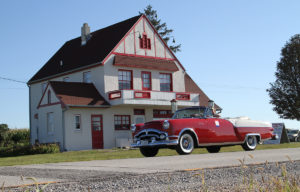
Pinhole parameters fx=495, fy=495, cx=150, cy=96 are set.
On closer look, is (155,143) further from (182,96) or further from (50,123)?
(182,96)

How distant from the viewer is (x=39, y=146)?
30.2 meters

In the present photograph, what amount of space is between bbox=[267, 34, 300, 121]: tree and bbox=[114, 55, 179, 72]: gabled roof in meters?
21.6

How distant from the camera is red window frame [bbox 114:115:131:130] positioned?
3472 cm

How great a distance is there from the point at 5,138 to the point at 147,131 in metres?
25.1

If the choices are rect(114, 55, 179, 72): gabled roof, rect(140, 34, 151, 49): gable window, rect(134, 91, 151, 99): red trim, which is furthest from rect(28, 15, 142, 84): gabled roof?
rect(134, 91, 151, 99): red trim

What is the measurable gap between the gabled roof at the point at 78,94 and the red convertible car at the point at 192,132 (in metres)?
15.9

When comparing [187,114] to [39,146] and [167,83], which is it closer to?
[39,146]

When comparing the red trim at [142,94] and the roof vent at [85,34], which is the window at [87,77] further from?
the roof vent at [85,34]

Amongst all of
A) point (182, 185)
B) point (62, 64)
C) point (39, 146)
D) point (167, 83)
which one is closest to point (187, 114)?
point (182, 185)

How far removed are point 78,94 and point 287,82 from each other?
101 ft

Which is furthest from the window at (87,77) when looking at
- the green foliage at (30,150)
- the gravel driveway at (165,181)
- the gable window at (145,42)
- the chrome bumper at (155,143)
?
the gravel driveway at (165,181)

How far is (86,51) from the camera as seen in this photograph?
37.7 m

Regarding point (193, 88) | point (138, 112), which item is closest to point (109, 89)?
point (138, 112)

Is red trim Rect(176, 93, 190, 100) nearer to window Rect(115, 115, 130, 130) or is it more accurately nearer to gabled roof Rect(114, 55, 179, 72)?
gabled roof Rect(114, 55, 179, 72)
